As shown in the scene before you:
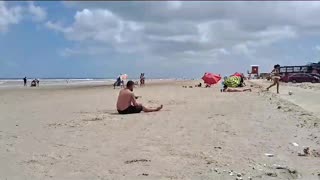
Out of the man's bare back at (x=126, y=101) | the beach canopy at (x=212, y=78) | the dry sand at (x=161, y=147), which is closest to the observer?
the dry sand at (x=161, y=147)

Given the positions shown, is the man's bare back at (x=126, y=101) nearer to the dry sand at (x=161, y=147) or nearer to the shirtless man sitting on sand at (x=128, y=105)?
the shirtless man sitting on sand at (x=128, y=105)

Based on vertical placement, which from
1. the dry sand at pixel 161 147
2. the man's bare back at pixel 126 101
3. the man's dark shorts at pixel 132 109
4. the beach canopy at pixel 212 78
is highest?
the beach canopy at pixel 212 78

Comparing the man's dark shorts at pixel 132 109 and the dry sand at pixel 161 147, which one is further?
the man's dark shorts at pixel 132 109

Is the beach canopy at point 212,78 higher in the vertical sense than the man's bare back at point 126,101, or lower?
higher

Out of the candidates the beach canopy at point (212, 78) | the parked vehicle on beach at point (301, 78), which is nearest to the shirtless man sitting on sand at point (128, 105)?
the beach canopy at point (212, 78)

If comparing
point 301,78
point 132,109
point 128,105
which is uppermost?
point 301,78

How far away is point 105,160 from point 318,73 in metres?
60.1

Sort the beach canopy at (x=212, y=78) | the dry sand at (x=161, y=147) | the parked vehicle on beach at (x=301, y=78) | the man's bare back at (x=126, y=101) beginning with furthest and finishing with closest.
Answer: the parked vehicle on beach at (x=301, y=78), the beach canopy at (x=212, y=78), the man's bare back at (x=126, y=101), the dry sand at (x=161, y=147)

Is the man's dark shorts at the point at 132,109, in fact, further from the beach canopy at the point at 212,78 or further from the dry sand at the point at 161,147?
the beach canopy at the point at 212,78

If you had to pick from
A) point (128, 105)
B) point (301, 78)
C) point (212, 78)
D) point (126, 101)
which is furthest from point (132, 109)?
point (301, 78)

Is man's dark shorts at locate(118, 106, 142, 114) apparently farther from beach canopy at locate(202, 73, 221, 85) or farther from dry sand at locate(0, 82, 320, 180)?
beach canopy at locate(202, 73, 221, 85)

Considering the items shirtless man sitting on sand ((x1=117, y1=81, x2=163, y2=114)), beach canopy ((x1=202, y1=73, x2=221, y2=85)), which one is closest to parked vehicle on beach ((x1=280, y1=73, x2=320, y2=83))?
beach canopy ((x1=202, y1=73, x2=221, y2=85))

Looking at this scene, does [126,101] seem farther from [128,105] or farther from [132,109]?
[132,109]

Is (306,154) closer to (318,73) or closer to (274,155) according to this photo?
(274,155)
